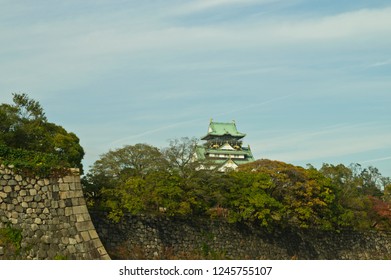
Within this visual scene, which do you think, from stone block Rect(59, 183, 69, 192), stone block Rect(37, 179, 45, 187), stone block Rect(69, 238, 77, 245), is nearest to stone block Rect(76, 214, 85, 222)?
stone block Rect(69, 238, 77, 245)

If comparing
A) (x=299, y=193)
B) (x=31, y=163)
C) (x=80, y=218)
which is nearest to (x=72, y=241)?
(x=80, y=218)

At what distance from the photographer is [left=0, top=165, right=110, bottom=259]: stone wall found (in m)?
14.6

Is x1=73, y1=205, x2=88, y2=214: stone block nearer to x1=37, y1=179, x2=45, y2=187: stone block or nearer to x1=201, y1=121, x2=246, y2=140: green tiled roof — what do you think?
x1=37, y1=179, x2=45, y2=187: stone block

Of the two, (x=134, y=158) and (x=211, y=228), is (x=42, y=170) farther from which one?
(x=134, y=158)

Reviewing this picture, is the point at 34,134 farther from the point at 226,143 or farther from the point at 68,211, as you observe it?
the point at 226,143

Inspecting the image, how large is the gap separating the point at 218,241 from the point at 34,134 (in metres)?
9.79

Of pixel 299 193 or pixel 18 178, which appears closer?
pixel 18 178

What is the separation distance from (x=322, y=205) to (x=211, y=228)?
25.5 feet

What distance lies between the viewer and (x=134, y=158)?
33.7 m

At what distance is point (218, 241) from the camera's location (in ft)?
84.0

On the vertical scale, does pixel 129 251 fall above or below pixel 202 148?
below

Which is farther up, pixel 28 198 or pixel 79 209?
pixel 28 198

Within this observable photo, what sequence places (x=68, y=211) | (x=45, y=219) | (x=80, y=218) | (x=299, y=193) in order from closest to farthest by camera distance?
(x=45, y=219), (x=68, y=211), (x=80, y=218), (x=299, y=193)
